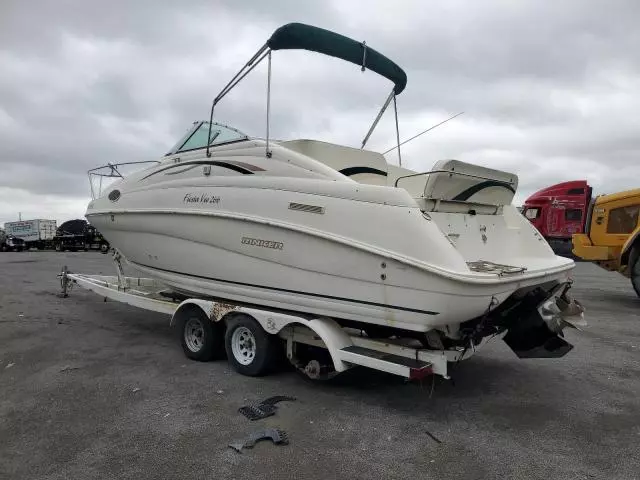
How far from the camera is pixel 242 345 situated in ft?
17.3

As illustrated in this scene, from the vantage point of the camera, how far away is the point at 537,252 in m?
5.55

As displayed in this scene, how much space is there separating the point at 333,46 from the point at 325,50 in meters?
0.11

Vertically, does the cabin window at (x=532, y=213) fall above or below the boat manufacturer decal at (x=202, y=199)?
above

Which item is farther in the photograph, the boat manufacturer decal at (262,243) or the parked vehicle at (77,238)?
the parked vehicle at (77,238)

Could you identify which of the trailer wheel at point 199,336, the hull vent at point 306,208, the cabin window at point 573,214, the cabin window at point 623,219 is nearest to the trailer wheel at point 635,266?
the cabin window at point 623,219

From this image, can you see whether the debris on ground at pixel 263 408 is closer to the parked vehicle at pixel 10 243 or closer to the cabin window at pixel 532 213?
the cabin window at pixel 532 213

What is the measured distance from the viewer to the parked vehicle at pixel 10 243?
3366 cm

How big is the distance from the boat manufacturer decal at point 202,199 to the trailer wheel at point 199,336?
48.1 inches

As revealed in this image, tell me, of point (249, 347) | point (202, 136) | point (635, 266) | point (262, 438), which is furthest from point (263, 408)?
point (635, 266)

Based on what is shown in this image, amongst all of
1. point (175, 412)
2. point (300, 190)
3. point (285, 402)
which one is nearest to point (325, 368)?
point (285, 402)

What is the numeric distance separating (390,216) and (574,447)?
2122 mm

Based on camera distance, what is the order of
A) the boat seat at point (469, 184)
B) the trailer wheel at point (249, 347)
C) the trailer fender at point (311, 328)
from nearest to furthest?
1. the trailer fender at point (311, 328)
2. the boat seat at point (469, 184)
3. the trailer wheel at point (249, 347)

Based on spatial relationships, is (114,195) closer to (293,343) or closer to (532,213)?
(293,343)

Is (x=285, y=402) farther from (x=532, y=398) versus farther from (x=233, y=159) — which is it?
(x=233, y=159)
